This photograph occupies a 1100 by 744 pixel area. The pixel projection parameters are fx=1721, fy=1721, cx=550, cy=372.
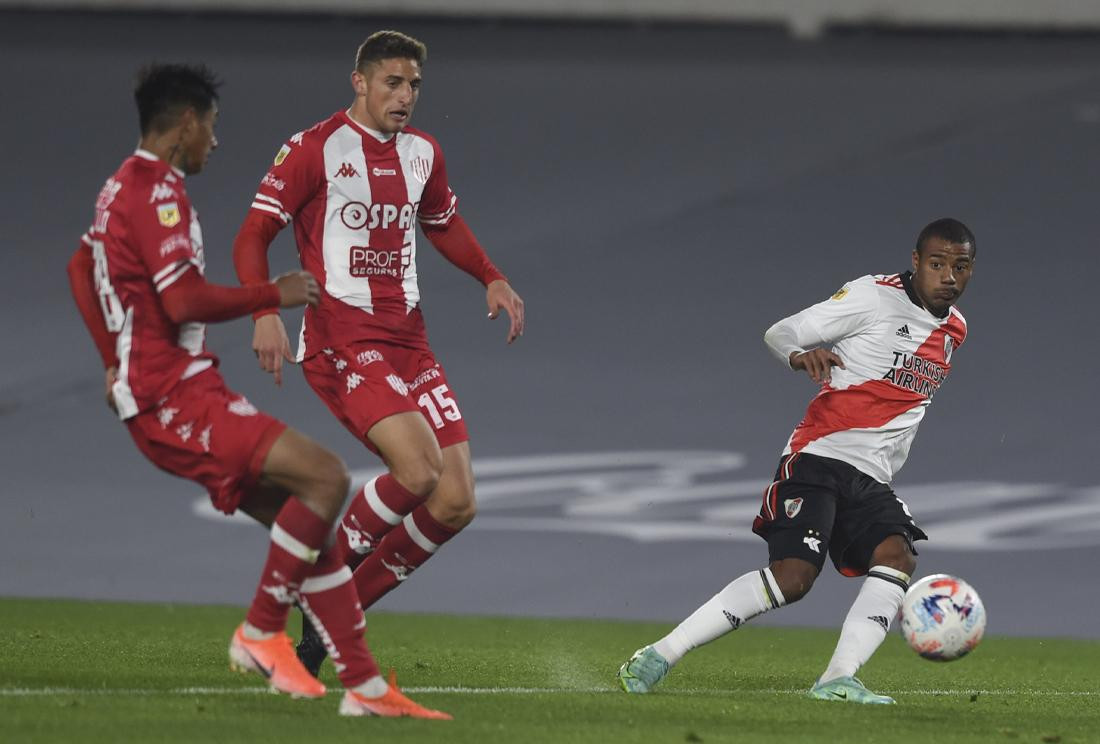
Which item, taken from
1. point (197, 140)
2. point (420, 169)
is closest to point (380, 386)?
point (420, 169)

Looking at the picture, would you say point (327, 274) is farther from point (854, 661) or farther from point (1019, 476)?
point (1019, 476)

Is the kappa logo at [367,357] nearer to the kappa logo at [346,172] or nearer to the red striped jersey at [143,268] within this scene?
the kappa logo at [346,172]

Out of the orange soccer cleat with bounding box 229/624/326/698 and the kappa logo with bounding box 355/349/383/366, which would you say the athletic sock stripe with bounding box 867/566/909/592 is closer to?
the kappa logo with bounding box 355/349/383/366

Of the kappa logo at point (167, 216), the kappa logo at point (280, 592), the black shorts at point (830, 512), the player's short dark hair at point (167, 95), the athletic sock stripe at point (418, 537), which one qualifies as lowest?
the athletic sock stripe at point (418, 537)

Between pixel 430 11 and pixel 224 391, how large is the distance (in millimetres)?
14084

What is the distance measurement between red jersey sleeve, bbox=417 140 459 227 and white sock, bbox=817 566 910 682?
2.21 meters

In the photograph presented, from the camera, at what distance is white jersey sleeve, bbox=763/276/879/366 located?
21.3 feet

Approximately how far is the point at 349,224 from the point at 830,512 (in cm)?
209

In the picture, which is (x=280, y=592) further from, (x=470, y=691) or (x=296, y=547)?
(x=470, y=691)

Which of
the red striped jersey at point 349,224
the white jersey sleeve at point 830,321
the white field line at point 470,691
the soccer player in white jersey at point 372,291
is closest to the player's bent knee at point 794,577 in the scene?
the white field line at point 470,691

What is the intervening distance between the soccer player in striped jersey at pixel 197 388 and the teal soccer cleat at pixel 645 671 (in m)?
1.24

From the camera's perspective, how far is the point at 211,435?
5.16 m

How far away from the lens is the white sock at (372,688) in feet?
17.0

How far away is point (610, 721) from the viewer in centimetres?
531
